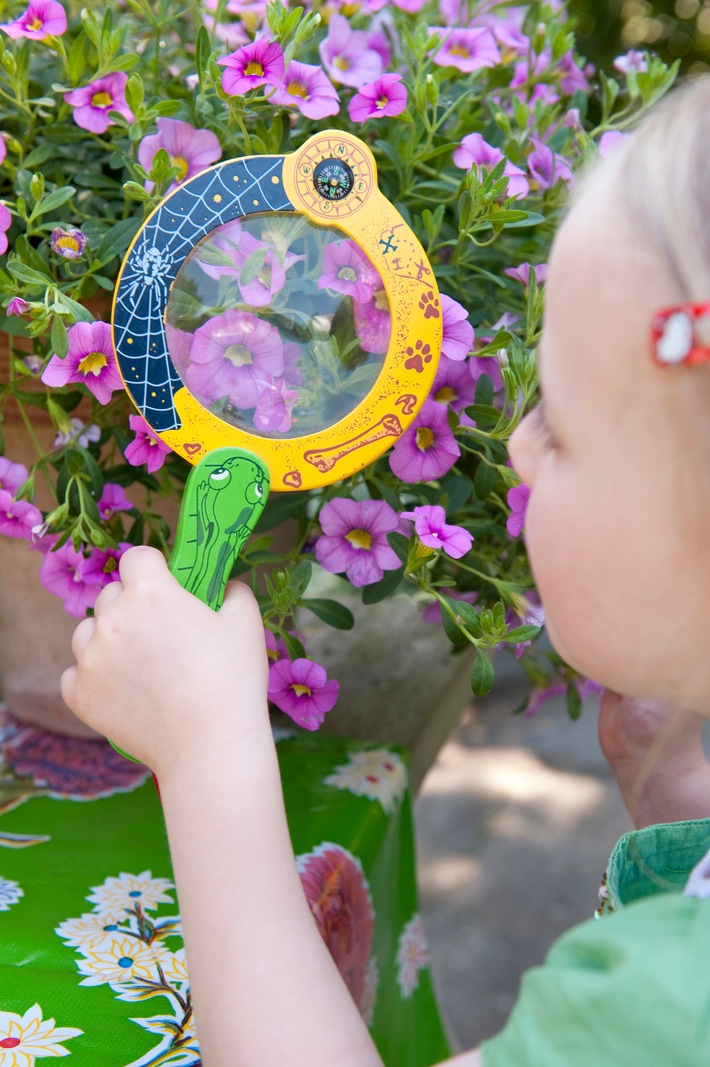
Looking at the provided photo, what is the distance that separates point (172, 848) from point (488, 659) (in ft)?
0.96

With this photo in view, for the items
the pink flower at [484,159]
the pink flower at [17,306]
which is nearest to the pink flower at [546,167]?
the pink flower at [484,159]

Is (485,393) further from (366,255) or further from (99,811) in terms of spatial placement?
(99,811)

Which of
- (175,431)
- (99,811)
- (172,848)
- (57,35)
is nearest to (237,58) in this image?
(57,35)

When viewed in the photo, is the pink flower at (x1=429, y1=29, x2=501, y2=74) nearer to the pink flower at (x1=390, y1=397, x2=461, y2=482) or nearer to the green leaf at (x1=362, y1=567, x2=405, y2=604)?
the pink flower at (x1=390, y1=397, x2=461, y2=482)

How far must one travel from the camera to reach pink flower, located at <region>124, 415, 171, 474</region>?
2.58 feet

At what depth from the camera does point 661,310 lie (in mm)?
527

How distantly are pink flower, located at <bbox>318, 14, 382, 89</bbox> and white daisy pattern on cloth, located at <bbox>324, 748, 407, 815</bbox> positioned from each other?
65 centimetres

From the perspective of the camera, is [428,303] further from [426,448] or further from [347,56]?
[347,56]

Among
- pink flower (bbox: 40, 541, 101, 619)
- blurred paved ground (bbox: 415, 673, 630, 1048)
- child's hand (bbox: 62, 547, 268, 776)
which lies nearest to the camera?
child's hand (bbox: 62, 547, 268, 776)

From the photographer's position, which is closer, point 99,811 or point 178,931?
point 178,931

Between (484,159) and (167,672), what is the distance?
0.52m

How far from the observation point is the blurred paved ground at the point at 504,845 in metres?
2.21

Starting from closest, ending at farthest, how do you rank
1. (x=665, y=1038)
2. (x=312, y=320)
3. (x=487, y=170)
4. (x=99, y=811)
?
(x=665, y=1038)
(x=312, y=320)
(x=487, y=170)
(x=99, y=811)

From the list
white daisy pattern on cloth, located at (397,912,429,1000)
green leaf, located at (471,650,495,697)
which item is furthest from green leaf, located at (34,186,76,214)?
white daisy pattern on cloth, located at (397,912,429,1000)
